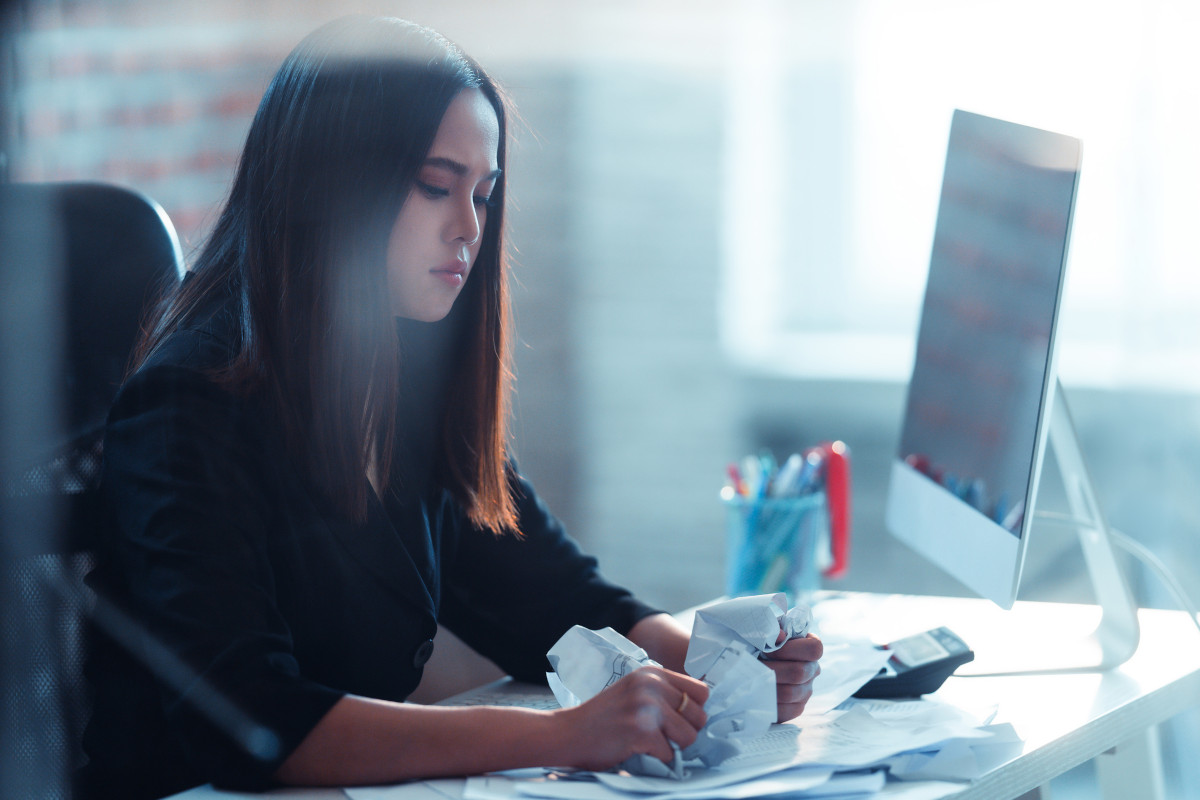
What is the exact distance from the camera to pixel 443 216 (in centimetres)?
88

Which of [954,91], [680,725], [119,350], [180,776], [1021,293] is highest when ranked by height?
[954,91]

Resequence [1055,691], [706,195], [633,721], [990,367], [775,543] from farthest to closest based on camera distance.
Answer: [706,195] < [775,543] < [990,367] < [1055,691] < [633,721]

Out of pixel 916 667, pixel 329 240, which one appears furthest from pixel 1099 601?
pixel 329 240

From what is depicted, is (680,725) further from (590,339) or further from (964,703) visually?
(590,339)

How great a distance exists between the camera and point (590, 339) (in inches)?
86.5

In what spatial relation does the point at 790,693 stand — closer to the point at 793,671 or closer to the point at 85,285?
the point at 793,671

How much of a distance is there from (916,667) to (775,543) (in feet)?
1.04

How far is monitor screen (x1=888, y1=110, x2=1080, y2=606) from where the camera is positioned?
0.85 meters

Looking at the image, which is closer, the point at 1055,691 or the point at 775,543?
the point at 1055,691

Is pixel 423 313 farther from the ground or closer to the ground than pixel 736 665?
farther from the ground

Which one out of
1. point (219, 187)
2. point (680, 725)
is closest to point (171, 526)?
point (680, 725)

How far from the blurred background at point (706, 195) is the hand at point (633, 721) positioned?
4.54ft

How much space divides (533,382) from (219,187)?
2.38 feet

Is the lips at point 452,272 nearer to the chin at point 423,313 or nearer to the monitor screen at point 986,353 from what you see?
the chin at point 423,313
